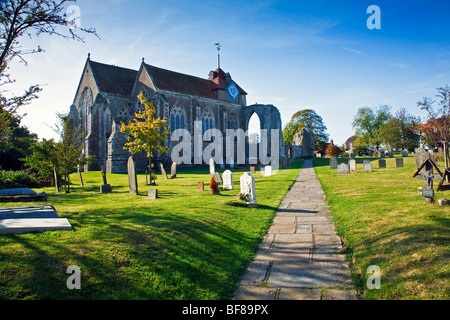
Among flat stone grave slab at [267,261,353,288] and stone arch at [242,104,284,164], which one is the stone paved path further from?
stone arch at [242,104,284,164]

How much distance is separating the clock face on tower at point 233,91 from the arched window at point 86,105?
17749 millimetres

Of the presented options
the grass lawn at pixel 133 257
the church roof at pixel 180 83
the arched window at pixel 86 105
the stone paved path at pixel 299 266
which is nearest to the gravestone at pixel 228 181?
the stone paved path at pixel 299 266

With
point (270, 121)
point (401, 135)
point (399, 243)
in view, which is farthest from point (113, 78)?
point (401, 135)

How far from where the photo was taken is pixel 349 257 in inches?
186

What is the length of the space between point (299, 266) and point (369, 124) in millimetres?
73872

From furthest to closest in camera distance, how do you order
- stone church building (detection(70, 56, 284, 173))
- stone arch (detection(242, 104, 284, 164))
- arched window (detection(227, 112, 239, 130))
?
arched window (detection(227, 112, 239, 130)), stone arch (detection(242, 104, 284, 164)), stone church building (detection(70, 56, 284, 173))

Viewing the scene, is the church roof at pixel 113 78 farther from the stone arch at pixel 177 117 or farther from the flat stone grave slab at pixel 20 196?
the flat stone grave slab at pixel 20 196

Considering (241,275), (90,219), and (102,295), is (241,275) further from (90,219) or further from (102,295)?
(90,219)

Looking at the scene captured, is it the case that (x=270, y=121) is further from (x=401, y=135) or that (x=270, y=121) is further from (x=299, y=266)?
(x=299, y=266)

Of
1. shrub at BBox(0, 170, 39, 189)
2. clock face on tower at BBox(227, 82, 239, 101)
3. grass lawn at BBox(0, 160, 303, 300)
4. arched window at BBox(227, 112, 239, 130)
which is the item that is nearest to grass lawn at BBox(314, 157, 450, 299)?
grass lawn at BBox(0, 160, 303, 300)

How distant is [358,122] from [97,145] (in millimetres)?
61759

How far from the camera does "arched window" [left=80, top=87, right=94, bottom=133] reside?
108 feet

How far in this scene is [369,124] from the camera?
228ft

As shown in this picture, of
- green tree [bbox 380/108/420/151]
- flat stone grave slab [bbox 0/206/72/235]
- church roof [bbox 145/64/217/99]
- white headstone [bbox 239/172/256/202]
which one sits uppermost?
church roof [bbox 145/64/217/99]
